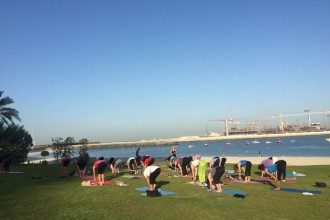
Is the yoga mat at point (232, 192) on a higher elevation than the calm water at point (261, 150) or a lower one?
higher

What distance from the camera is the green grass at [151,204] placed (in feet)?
32.1

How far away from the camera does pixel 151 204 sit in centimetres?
1135

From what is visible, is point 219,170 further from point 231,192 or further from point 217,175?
point 231,192

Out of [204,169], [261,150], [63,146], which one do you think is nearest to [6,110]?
[63,146]

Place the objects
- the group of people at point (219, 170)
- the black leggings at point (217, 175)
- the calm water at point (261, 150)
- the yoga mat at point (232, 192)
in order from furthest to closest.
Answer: the calm water at point (261, 150), the group of people at point (219, 170), the black leggings at point (217, 175), the yoga mat at point (232, 192)

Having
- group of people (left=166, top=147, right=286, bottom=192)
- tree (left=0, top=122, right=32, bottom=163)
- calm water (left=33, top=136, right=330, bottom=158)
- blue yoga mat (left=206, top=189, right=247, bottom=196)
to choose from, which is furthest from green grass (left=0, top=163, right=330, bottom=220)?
calm water (left=33, top=136, right=330, bottom=158)

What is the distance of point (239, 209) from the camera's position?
10.7m

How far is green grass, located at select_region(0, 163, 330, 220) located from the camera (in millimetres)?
9773

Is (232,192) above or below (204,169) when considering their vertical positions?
below

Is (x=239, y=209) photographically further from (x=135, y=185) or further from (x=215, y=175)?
(x=135, y=185)

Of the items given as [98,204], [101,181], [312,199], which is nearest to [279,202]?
[312,199]

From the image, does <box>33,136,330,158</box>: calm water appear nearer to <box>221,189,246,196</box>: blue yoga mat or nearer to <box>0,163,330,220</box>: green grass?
<box>221,189,246,196</box>: blue yoga mat

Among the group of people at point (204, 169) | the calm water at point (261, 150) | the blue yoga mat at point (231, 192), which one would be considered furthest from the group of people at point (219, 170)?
the calm water at point (261, 150)

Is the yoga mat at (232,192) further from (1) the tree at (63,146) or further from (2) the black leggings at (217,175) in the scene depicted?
(1) the tree at (63,146)
